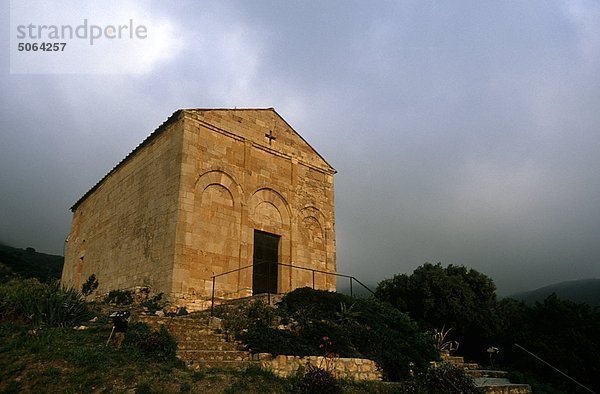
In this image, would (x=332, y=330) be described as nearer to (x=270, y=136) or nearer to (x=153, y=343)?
(x=153, y=343)

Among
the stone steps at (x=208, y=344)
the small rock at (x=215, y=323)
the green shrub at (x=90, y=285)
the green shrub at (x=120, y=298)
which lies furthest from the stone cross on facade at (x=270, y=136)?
the stone steps at (x=208, y=344)

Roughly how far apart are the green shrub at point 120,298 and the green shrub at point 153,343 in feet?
22.5

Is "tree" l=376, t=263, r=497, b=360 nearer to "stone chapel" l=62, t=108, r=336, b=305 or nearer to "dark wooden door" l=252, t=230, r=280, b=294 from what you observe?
"stone chapel" l=62, t=108, r=336, b=305

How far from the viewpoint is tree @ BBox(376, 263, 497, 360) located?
27328mm

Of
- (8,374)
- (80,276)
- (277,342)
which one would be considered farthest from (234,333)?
(80,276)

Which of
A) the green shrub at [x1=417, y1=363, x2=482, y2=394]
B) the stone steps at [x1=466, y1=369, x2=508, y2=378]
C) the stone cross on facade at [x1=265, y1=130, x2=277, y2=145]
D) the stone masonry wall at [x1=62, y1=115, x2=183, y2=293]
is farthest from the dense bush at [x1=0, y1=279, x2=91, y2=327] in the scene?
the stone steps at [x1=466, y1=369, x2=508, y2=378]

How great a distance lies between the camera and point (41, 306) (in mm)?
10414

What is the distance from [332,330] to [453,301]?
58.4ft

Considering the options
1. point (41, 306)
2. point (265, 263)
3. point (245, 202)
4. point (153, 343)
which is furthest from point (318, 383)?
point (245, 202)

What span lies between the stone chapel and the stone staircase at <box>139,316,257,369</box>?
3976 mm

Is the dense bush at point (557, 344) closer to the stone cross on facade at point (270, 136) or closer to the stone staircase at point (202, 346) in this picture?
the stone staircase at point (202, 346)

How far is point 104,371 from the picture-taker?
8367mm

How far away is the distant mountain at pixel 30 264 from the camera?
48572 millimetres

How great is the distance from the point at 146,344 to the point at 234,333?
273 cm
